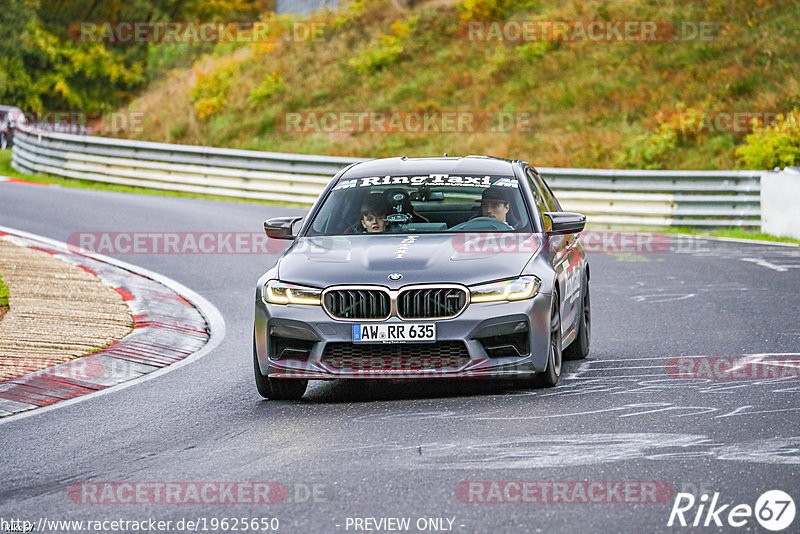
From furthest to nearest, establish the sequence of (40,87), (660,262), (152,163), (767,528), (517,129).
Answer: (40,87)
(517,129)
(152,163)
(660,262)
(767,528)

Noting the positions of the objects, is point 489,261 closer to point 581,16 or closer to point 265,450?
point 265,450

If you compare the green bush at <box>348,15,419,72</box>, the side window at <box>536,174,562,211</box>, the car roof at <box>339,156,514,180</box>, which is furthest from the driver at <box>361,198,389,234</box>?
the green bush at <box>348,15,419,72</box>

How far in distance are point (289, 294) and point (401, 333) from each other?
0.82 m

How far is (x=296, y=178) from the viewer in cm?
2684

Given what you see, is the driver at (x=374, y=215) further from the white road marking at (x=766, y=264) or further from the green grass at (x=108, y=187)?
the green grass at (x=108, y=187)

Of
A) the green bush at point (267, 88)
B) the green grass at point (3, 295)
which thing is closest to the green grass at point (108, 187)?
Result: the green bush at point (267, 88)

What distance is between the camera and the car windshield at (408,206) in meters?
9.20

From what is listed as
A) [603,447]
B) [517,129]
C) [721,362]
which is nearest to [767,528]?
[603,447]

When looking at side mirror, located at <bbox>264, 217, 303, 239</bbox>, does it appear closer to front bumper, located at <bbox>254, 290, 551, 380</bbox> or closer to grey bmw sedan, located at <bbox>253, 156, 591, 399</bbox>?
grey bmw sedan, located at <bbox>253, 156, 591, 399</bbox>

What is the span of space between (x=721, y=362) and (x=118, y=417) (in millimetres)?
4476

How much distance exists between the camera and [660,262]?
17141 millimetres

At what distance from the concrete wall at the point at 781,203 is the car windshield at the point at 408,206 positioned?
11.8 m

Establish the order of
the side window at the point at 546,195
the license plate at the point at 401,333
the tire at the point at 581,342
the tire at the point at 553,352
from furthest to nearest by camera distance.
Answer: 1. the side window at the point at 546,195
2. the tire at the point at 581,342
3. the tire at the point at 553,352
4. the license plate at the point at 401,333

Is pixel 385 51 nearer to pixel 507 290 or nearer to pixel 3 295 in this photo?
pixel 3 295
